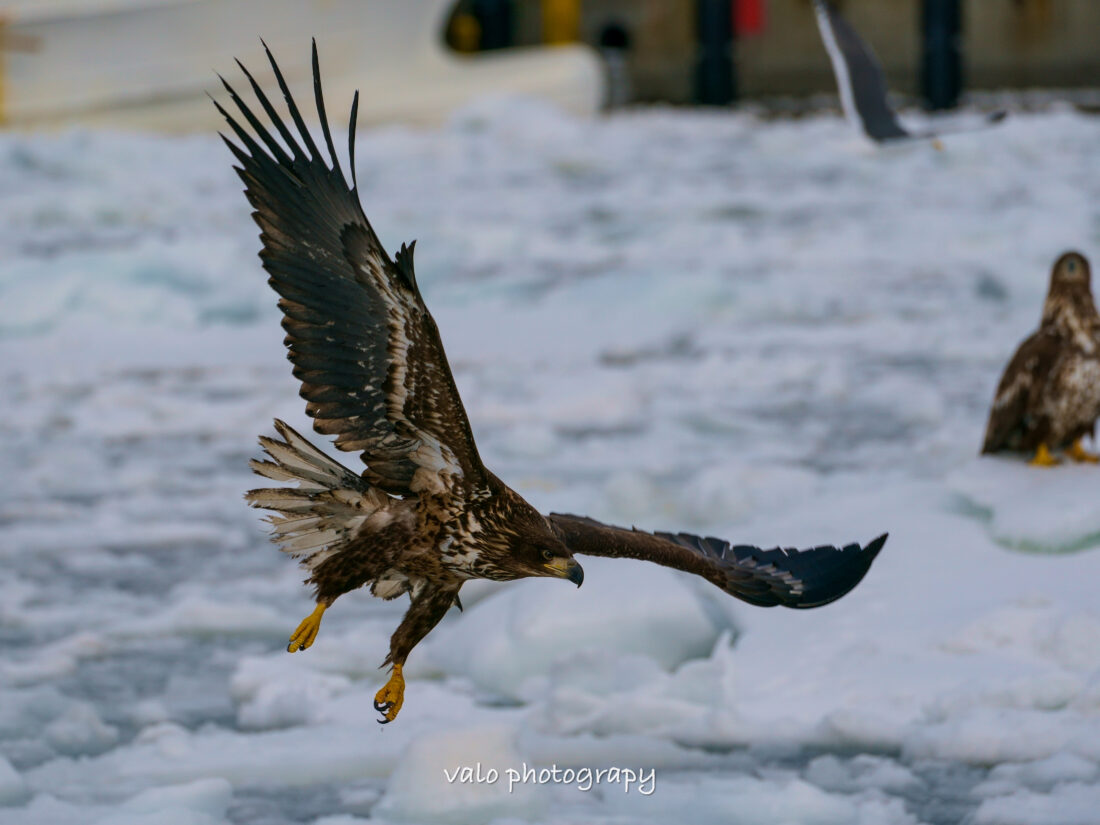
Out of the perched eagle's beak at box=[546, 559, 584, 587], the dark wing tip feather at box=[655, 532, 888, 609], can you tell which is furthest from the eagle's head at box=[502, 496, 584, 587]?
the dark wing tip feather at box=[655, 532, 888, 609]

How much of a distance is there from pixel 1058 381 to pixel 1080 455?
360 millimetres

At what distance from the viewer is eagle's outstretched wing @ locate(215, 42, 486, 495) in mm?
2973

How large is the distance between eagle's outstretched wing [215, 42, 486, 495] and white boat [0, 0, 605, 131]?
55.8 ft

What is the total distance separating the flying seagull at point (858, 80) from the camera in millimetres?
7820

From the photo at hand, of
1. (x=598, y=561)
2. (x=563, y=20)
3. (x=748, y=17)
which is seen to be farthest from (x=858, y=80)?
(x=563, y=20)

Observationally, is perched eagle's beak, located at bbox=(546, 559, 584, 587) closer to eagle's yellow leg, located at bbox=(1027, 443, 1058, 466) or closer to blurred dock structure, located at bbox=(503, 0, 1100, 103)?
eagle's yellow leg, located at bbox=(1027, 443, 1058, 466)

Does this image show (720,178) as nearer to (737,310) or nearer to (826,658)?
(737,310)

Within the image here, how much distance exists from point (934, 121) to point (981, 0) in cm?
447

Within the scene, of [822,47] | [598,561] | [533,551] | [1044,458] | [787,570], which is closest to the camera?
[533,551]

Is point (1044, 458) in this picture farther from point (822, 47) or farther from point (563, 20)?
point (563, 20)

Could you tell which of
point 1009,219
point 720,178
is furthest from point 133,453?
point 720,178

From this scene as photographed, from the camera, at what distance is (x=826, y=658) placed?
4695mm

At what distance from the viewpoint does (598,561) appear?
534 cm

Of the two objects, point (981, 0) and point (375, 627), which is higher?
point (981, 0)
